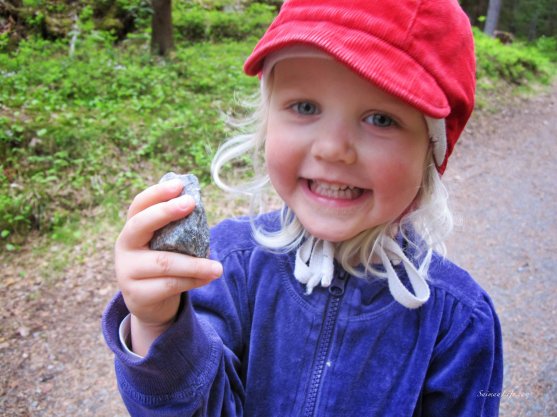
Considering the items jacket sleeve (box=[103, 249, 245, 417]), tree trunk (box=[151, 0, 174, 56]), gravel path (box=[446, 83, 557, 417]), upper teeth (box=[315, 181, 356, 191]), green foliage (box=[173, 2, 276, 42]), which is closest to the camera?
jacket sleeve (box=[103, 249, 245, 417])

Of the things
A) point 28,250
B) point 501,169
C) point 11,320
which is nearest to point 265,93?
point 11,320

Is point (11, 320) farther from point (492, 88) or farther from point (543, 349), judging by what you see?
point (492, 88)

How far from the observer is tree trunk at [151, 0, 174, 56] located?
24.9 ft

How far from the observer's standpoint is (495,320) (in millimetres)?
1604

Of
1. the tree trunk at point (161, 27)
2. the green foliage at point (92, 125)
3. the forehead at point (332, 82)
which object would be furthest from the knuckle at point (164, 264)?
the tree trunk at point (161, 27)

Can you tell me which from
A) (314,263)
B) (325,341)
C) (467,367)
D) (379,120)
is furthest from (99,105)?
(467,367)

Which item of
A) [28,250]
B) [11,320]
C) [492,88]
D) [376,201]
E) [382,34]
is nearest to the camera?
[382,34]

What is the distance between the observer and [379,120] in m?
1.27

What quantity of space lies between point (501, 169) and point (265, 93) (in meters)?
6.60

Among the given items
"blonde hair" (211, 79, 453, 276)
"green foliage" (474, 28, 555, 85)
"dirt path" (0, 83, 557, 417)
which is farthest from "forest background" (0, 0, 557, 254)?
"green foliage" (474, 28, 555, 85)

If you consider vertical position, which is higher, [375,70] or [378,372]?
[375,70]

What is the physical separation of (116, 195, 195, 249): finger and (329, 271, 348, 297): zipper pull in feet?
2.27

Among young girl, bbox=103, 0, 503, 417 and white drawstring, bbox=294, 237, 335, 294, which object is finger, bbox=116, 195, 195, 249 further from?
white drawstring, bbox=294, 237, 335, 294

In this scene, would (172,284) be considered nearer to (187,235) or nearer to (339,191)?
(187,235)
